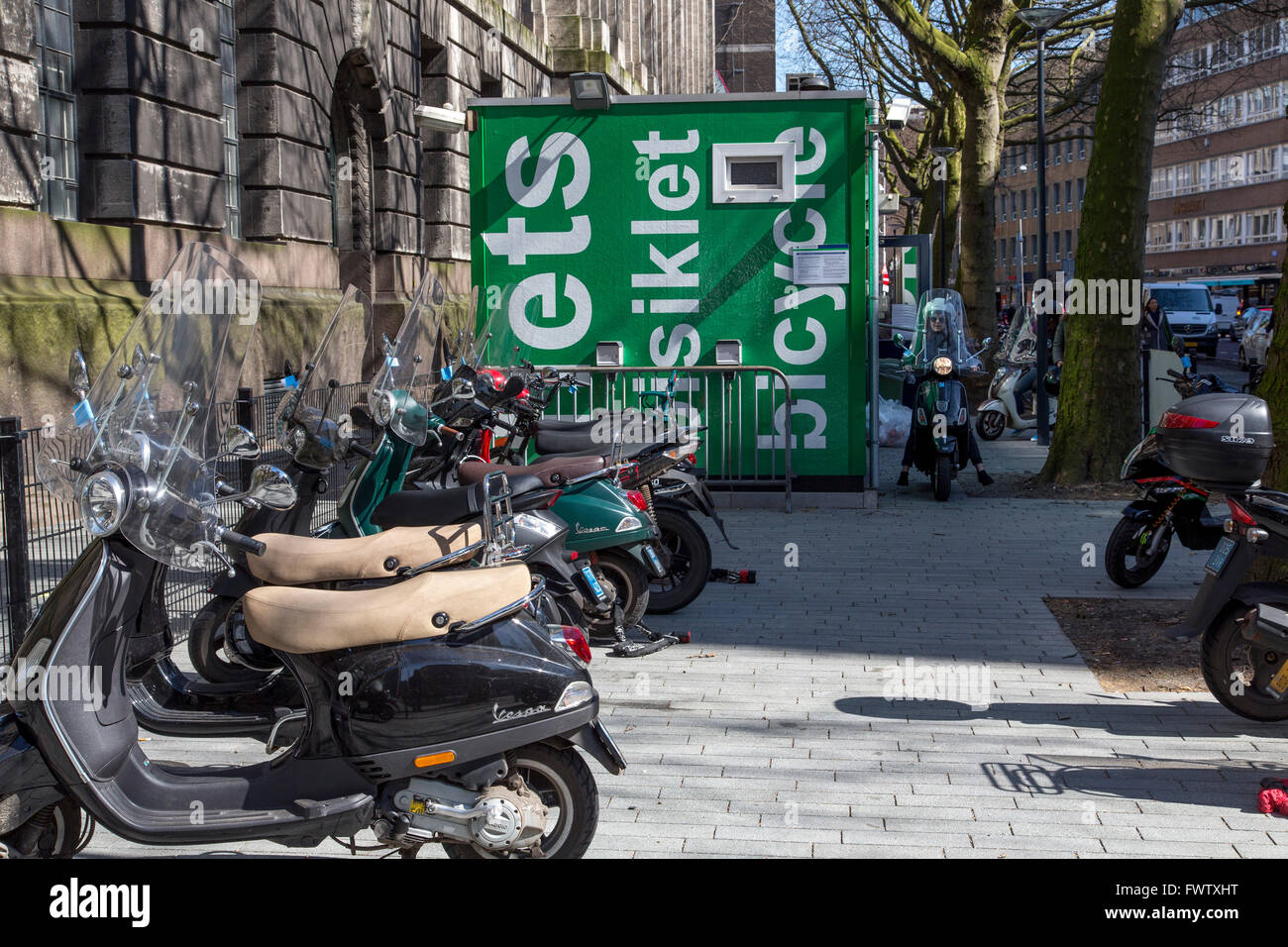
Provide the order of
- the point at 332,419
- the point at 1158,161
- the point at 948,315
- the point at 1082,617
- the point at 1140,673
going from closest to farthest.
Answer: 1. the point at 332,419
2. the point at 1140,673
3. the point at 1082,617
4. the point at 948,315
5. the point at 1158,161

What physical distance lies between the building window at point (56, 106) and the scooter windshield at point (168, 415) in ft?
34.7

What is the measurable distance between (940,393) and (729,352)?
2.05 m

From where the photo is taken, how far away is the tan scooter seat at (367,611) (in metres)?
3.83

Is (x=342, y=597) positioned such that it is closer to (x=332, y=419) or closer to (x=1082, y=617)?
(x=332, y=419)

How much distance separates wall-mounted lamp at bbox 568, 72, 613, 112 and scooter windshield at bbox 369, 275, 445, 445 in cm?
578

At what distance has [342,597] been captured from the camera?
3895 mm

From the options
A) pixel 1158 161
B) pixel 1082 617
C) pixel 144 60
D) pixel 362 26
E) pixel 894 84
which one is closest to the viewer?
pixel 1082 617

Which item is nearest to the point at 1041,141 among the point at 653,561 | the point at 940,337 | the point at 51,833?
the point at 940,337

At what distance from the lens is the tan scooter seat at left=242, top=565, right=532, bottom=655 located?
383 centimetres

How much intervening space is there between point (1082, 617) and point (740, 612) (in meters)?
1.95

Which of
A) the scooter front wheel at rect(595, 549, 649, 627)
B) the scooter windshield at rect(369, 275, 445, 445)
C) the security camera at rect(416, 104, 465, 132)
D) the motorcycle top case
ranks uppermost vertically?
the security camera at rect(416, 104, 465, 132)

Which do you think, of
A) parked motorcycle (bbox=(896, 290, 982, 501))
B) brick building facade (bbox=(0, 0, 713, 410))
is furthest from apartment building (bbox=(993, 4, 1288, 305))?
parked motorcycle (bbox=(896, 290, 982, 501))

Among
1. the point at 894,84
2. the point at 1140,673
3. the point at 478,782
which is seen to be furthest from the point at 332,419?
the point at 894,84

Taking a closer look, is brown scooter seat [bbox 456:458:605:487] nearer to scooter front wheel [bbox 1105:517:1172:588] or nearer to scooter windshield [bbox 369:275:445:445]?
scooter windshield [bbox 369:275:445:445]
